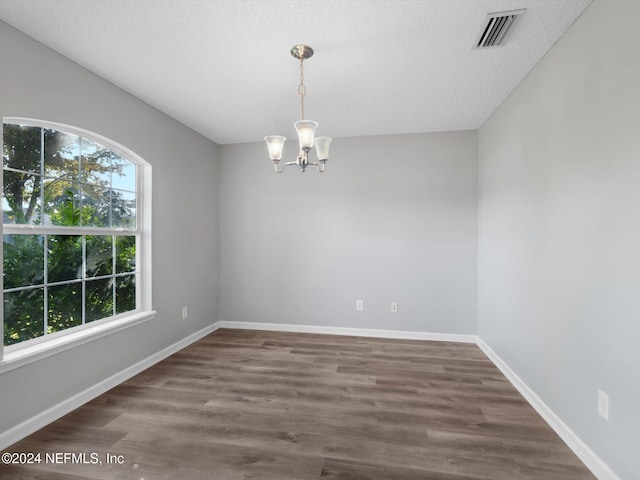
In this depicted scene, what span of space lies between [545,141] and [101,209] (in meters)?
3.61

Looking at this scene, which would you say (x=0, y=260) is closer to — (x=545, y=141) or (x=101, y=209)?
(x=101, y=209)

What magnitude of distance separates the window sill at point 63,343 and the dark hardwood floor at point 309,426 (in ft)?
1.59

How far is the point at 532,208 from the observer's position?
2.41 meters

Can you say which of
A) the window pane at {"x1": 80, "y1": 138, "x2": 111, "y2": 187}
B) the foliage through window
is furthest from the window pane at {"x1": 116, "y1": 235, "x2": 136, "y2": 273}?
the window pane at {"x1": 80, "y1": 138, "x2": 111, "y2": 187}

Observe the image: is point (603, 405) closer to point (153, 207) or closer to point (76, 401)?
point (76, 401)

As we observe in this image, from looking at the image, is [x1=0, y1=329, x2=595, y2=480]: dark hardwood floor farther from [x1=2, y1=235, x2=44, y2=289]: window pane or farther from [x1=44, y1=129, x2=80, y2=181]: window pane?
[x1=44, y1=129, x2=80, y2=181]: window pane

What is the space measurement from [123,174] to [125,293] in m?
1.14

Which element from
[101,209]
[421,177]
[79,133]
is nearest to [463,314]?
[421,177]

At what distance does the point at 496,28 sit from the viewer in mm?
1927

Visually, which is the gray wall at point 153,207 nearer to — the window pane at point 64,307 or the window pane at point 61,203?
the window pane at point 64,307

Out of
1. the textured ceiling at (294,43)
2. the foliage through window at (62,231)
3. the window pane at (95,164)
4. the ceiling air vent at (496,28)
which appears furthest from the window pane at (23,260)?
the ceiling air vent at (496,28)

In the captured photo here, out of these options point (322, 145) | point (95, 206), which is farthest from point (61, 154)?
point (322, 145)

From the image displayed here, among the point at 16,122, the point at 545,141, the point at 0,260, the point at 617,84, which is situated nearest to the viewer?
the point at 617,84

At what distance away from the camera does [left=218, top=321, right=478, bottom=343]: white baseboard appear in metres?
3.81
